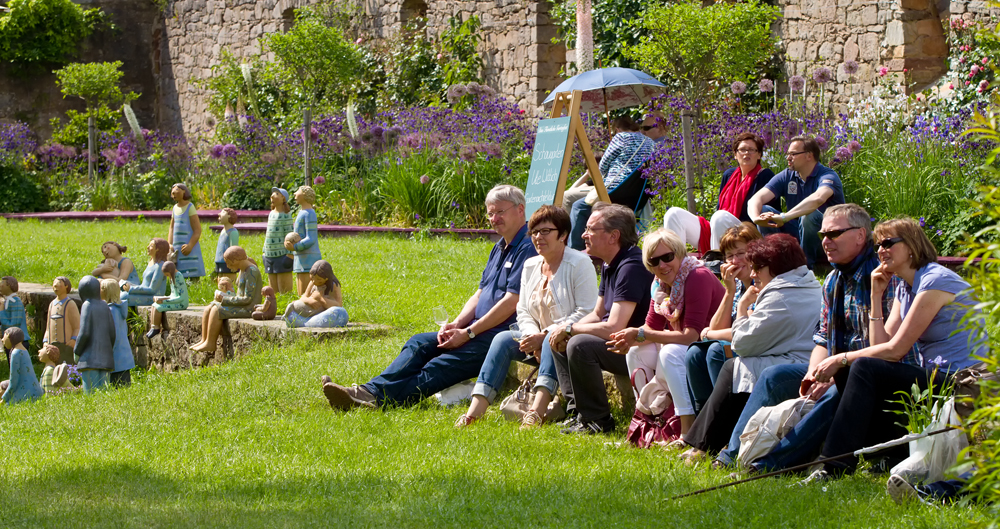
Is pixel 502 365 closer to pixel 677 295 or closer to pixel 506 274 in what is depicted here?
pixel 506 274

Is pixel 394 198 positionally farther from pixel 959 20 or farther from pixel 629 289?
pixel 629 289

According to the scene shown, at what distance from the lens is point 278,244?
9438 millimetres

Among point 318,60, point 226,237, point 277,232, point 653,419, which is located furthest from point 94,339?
point 318,60

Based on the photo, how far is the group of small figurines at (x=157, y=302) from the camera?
8.15 metres

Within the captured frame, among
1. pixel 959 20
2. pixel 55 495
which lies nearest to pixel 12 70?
pixel 959 20

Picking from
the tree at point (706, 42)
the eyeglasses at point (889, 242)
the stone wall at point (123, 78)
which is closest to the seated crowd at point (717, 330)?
the eyeglasses at point (889, 242)

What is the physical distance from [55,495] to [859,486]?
10.9 ft

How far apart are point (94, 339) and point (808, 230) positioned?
524 cm

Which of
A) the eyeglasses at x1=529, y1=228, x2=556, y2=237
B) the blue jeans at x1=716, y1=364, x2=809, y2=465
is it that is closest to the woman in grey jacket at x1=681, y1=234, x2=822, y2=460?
the blue jeans at x1=716, y1=364, x2=809, y2=465

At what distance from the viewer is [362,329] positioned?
792 cm

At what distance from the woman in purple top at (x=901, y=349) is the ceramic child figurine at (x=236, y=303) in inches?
216

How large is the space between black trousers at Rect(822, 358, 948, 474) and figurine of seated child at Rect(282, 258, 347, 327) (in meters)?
4.47

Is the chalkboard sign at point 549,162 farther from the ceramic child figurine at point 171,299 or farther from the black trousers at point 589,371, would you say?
the ceramic child figurine at point 171,299

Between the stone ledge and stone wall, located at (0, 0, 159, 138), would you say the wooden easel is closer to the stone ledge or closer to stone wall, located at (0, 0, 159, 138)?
the stone ledge
